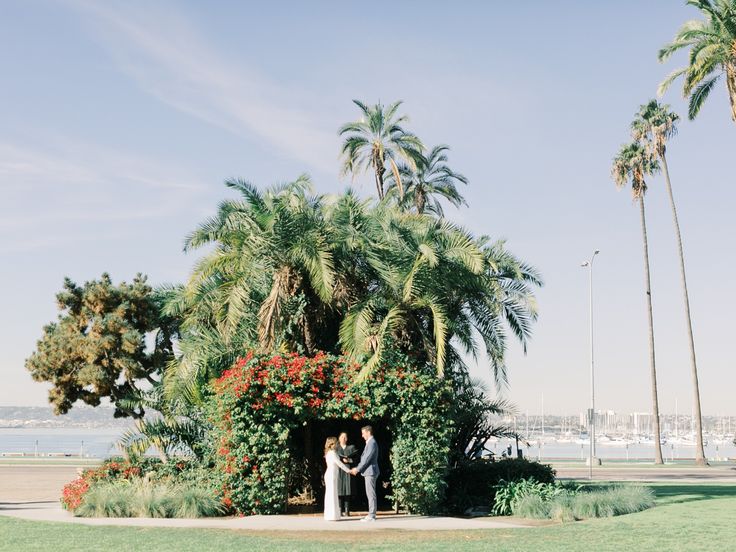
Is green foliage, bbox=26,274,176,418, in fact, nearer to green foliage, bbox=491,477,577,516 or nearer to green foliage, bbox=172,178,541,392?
green foliage, bbox=172,178,541,392

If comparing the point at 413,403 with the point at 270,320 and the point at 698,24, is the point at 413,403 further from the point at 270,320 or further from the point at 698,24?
the point at 698,24

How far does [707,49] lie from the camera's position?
1084 inches

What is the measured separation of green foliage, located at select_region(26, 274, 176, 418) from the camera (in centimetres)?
2603

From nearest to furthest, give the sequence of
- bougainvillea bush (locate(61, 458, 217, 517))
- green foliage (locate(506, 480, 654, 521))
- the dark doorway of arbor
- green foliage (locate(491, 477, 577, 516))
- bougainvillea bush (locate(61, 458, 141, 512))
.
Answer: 1. green foliage (locate(506, 480, 654, 521))
2. green foliage (locate(491, 477, 577, 516))
3. bougainvillea bush (locate(61, 458, 217, 517))
4. bougainvillea bush (locate(61, 458, 141, 512))
5. the dark doorway of arbor

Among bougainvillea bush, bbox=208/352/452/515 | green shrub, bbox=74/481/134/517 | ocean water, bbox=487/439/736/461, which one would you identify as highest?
bougainvillea bush, bbox=208/352/452/515

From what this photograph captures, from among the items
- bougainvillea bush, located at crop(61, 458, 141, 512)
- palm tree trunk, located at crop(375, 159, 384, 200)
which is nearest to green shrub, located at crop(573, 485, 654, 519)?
bougainvillea bush, located at crop(61, 458, 141, 512)

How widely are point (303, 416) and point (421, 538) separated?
15.1 ft

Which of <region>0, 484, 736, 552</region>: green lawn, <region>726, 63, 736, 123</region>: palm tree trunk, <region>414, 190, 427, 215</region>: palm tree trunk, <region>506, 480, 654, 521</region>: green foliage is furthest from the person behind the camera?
<region>414, 190, 427, 215</region>: palm tree trunk

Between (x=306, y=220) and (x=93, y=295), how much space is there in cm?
1020

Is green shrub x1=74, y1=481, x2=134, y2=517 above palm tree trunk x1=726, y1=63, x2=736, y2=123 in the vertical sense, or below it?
below

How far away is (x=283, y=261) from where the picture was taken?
1967 centimetres

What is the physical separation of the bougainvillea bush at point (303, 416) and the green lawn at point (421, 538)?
8.80ft

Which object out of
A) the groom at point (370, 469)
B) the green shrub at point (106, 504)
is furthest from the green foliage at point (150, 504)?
the groom at point (370, 469)

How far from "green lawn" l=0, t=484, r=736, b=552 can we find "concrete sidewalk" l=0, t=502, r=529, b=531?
0.68 metres
